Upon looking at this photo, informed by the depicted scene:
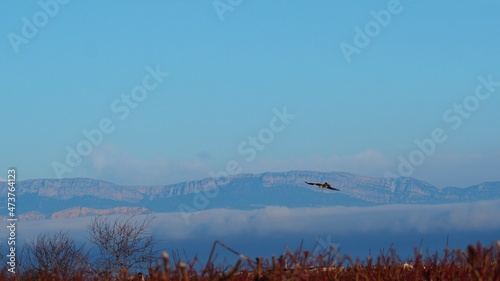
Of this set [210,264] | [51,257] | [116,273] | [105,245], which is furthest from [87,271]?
[105,245]

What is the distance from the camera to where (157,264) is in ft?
26.5

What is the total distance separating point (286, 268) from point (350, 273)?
8.96 feet

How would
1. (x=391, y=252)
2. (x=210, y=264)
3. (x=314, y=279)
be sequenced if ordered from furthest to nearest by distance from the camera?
(x=391, y=252) < (x=314, y=279) < (x=210, y=264)

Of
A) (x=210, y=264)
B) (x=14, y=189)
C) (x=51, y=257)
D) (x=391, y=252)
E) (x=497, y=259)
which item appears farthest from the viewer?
(x=51, y=257)

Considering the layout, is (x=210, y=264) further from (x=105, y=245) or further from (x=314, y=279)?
(x=105, y=245)

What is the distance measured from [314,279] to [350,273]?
1132 millimetres

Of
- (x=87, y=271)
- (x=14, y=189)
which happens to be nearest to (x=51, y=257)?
(x=14, y=189)

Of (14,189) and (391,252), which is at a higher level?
(14,189)

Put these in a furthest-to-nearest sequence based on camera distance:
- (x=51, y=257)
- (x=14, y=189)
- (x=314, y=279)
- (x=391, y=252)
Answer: (x=51, y=257), (x=14, y=189), (x=391, y=252), (x=314, y=279)

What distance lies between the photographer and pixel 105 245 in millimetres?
87000

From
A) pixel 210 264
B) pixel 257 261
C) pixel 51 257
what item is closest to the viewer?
pixel 257 261

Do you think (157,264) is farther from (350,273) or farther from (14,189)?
(14,189)

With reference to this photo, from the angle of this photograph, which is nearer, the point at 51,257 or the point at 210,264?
the point at 210,264

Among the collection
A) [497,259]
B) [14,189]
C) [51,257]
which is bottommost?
[497,259]
